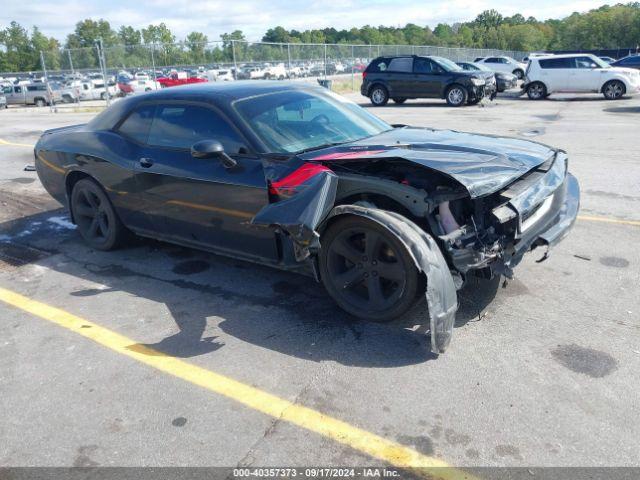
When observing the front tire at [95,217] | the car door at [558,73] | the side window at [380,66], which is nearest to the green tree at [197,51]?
the side window at [380,66]

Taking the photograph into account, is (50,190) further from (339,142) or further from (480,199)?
(480,199)

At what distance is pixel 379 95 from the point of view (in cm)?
2055

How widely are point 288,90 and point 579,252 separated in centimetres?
302

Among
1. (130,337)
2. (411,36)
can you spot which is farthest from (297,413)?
(411,36)

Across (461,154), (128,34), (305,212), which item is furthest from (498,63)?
(128,34)

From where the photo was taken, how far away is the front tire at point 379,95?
20.4m

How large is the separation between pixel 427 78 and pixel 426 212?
57.1 ft

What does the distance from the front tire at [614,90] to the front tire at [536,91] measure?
2078mm

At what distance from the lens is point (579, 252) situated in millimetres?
4969

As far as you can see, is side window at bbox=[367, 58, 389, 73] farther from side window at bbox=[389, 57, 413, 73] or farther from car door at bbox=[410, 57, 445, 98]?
car door at bbox=[410, 57, 445, 98]

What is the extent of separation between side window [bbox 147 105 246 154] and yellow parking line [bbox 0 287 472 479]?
1.62 m

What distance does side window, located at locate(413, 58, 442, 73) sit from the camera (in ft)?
63.9

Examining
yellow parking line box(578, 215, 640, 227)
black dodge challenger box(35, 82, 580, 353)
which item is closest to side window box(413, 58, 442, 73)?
yellow parking line box(578, 215, 640, 227)

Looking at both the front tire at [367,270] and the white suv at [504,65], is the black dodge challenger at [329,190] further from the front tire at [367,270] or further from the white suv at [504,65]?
the white suv at [504,65]
